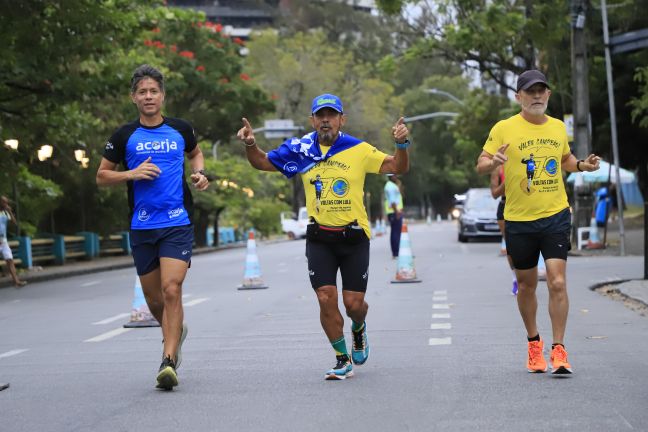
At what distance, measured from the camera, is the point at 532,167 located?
8.02m

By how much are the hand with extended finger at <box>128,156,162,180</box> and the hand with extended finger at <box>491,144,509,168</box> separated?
2.21m

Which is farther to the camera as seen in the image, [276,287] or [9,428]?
[276,287]

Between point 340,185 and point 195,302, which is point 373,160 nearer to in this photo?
point 340,185

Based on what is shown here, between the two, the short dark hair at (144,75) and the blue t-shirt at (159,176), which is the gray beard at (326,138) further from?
the short dark hair at (144,75)

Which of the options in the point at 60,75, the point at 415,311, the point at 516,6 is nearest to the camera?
the point at 415,311

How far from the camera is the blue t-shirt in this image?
25.9 ft

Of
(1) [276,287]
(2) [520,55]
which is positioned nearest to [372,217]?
(2) [520,55]

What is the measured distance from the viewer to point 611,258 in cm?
2348

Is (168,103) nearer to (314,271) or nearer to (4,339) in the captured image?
(4,339)

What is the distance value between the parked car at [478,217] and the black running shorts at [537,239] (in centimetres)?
2641

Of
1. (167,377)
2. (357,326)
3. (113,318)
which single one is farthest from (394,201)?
(167,377)

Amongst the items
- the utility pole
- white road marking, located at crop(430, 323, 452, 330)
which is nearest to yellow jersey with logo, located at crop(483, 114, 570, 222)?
white road marking, located at crop(430, 323, 452, 330)

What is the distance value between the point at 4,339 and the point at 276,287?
677 cm

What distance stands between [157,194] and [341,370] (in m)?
1.70
